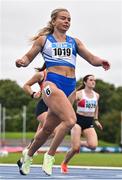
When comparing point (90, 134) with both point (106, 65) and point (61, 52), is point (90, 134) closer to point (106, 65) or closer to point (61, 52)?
point (106, 65)

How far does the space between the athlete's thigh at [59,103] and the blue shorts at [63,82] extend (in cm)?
8

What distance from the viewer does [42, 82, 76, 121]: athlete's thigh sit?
8.54 m

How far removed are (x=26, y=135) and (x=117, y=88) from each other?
34.3 m

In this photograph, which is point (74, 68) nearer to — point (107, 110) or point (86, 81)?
point (86, 81)

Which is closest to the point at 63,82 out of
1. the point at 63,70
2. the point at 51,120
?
the point at 63,70

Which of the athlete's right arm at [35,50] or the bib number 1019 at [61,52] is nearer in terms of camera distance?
the bib number 1019 at [61,52]

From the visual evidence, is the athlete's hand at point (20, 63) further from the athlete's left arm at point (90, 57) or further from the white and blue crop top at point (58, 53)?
the athlete's left arm at point (90, 57)

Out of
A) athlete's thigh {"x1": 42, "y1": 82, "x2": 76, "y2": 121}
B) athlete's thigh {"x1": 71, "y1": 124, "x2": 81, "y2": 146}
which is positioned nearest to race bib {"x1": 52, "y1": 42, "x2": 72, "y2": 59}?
athlete's thigh {"x1": 42, "y1": 82, "x2": 76, "y2": 121}

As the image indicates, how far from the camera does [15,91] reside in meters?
109

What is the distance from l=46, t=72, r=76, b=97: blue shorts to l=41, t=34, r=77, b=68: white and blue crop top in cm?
17

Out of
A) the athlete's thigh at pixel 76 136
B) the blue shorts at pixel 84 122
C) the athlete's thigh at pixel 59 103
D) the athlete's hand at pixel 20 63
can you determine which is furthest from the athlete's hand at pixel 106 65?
the blue shorts at pixel 84 122

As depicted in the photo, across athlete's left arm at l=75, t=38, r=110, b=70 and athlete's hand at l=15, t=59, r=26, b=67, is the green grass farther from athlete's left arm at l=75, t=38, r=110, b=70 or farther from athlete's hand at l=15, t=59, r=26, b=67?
athlete's hand at l=15, t=59, r=26, b=67

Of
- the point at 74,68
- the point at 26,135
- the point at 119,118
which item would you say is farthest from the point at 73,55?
the point at 119,118

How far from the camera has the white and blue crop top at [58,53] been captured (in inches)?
345
